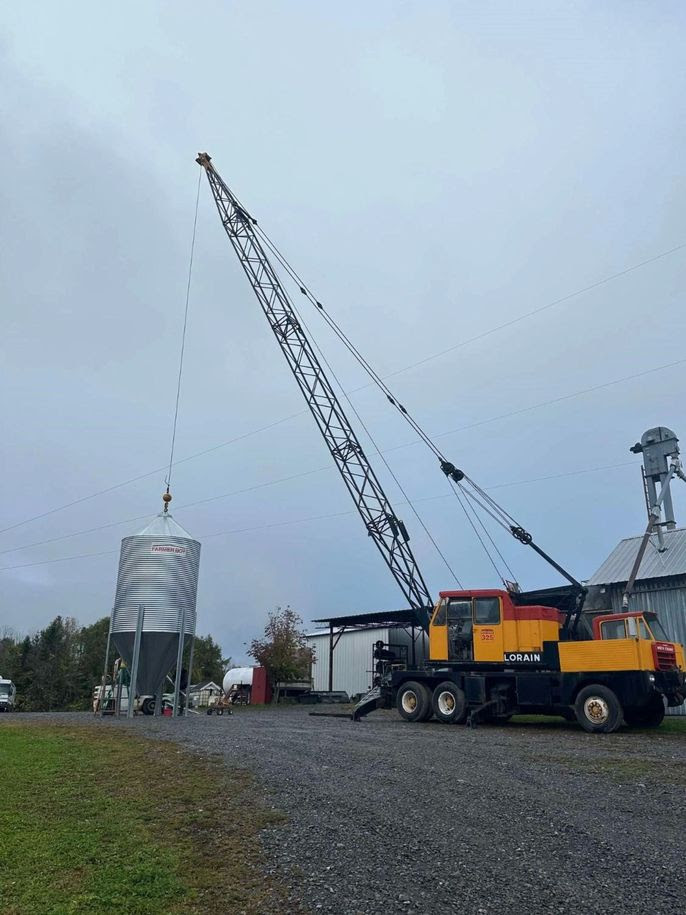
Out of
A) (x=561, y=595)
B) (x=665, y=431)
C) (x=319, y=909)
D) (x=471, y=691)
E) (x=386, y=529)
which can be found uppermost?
(x=665, y=431)

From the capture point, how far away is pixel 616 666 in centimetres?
1791

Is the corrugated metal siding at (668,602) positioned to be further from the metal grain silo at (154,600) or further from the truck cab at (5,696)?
the truck cab at (5,696)

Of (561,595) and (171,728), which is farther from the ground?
(561,595)

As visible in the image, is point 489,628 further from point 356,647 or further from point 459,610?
point 356,647

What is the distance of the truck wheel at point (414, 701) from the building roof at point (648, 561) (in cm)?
938

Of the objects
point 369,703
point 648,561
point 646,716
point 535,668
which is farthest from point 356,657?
point 646,716

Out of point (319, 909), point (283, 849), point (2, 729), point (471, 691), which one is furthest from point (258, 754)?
point (471, 691)

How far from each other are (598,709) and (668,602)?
8532 mm

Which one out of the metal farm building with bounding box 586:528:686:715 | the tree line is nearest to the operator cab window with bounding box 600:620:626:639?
the metal farm building with bounding box 586:528:686:715

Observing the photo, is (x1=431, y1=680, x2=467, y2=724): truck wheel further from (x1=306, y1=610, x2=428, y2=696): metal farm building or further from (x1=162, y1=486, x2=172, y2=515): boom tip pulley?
(x1=306, y1=610, x2=428, y2=696): metal farm building

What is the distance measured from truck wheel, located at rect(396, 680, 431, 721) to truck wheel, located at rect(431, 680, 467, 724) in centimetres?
24

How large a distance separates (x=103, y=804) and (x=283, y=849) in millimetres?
2726

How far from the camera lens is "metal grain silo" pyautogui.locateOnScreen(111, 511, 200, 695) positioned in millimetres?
23422

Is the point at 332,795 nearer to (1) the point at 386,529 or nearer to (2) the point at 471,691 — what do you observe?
(2) the point at 471,691
